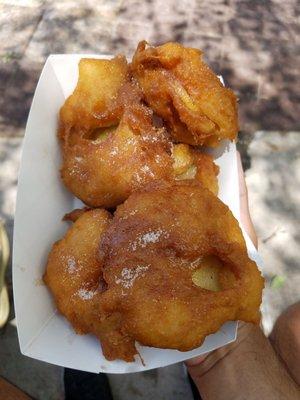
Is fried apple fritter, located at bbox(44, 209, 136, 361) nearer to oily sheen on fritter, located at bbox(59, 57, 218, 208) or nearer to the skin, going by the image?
oily sheen on fritter, located at bbox(59, 57, 218, 208)

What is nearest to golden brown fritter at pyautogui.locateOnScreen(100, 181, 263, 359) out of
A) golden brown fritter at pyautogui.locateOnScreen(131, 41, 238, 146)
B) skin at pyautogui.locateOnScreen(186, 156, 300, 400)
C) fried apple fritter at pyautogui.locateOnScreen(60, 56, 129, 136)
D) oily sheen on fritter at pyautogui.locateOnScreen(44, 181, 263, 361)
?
oily sheen on fritter at pyautogui.locateOnScreen(44, 181, 263, 361)

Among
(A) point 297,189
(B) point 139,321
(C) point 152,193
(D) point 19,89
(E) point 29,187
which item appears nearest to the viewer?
(B) point 139,321

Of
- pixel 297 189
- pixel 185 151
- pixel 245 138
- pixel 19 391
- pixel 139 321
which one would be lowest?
pixel 19 391

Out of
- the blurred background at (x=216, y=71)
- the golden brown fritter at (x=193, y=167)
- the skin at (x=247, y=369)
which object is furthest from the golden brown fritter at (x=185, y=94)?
the blurred background at (x=216, y=71)

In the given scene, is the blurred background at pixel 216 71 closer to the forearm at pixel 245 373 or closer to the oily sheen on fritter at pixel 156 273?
the forearm at pixel 245 373

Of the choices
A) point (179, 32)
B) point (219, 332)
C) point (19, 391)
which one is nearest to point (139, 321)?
point (219, 332)

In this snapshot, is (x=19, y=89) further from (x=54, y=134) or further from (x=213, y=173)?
(x=213, y=173)
